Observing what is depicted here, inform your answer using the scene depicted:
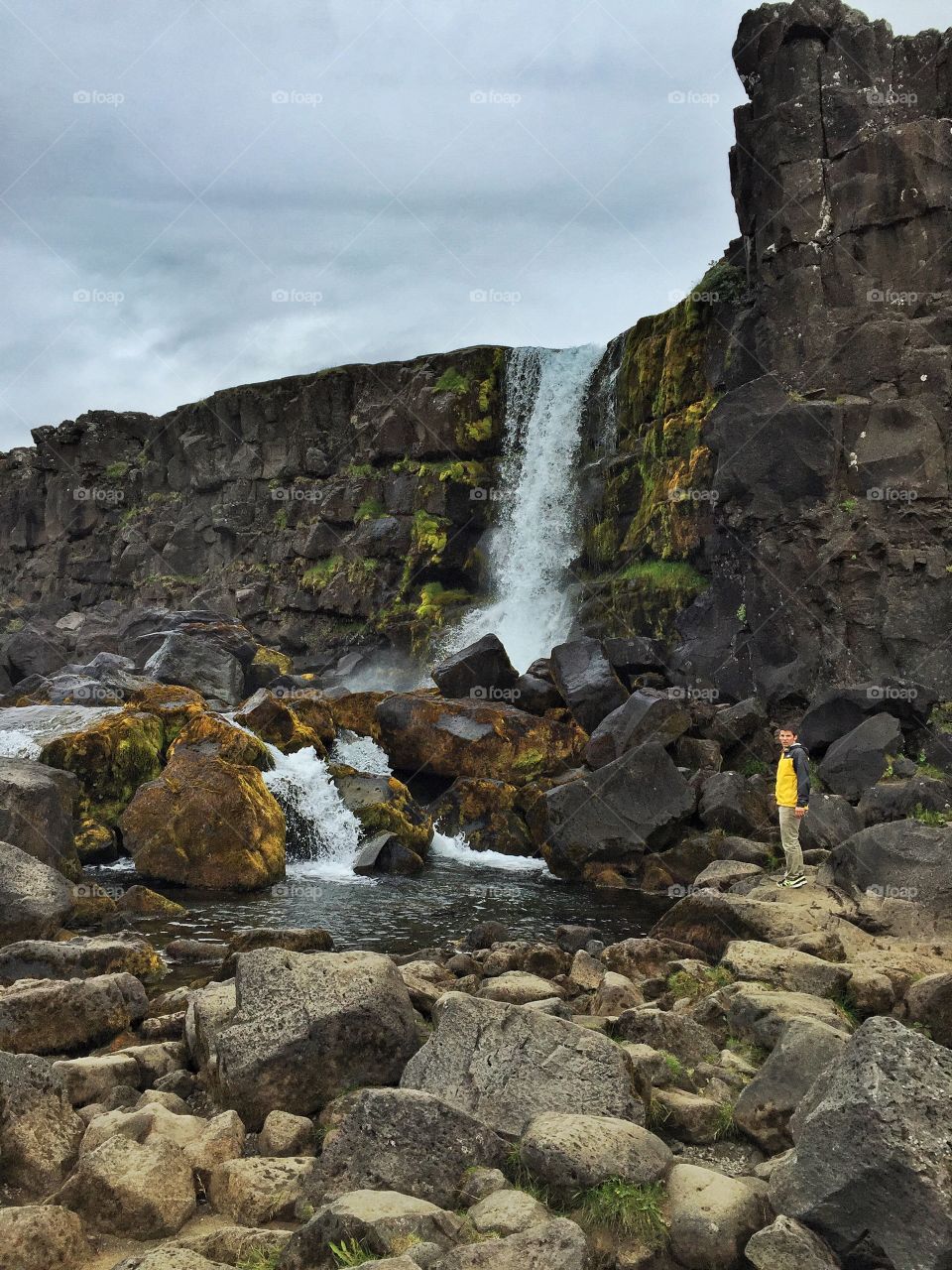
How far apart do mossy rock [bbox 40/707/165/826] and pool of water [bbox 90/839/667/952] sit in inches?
59.6

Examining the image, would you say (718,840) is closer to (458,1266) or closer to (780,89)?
(458,1266)

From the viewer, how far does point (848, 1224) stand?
4.77m

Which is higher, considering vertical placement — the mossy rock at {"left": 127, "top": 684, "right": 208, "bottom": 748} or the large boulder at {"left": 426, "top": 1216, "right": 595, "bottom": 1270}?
the mossy rock at {"left": 127, "top": 684, "right": 208, "bottom": 748}

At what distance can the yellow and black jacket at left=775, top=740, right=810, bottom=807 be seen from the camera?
14.7m

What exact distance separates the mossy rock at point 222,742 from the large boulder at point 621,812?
5698mm

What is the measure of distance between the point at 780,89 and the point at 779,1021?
78.4 feet

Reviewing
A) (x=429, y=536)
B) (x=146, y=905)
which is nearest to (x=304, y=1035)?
(x=146, y=905)

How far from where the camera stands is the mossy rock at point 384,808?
2020 centimetres

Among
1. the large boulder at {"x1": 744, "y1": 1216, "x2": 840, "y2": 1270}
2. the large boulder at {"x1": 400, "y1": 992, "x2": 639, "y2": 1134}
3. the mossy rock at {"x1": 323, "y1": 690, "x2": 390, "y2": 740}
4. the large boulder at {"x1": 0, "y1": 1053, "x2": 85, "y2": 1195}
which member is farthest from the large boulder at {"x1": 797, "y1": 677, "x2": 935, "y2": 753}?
the large boulder at {"x1": 0, "y1": 1053, "x2": 85, "y2": 1195}

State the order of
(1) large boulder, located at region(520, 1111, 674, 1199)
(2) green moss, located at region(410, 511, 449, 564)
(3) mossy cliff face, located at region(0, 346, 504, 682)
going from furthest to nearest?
(3) mossy cliff face, located at region(0, 346, 504, 682)
(2) green moss, located at region(410, 511, 449, 564)
(1) large boulder, located at region(520, 1111, 674, 1199)

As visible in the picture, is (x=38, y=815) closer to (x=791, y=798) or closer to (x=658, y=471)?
(x=791, y=798)

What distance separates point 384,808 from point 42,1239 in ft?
49.9

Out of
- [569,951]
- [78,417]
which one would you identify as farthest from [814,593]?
[78,417]

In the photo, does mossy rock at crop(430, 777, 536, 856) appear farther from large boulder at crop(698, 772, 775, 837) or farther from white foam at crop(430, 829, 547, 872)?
large boulder at crop(698, 772, 775, 837)
